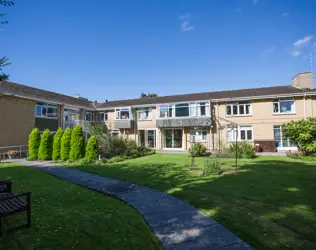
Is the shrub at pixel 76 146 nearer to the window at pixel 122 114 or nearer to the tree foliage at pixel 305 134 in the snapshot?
the window at pixel 122 114

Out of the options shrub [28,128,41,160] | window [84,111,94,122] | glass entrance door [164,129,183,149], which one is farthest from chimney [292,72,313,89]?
shrub [28,128,41,160]

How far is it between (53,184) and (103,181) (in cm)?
194

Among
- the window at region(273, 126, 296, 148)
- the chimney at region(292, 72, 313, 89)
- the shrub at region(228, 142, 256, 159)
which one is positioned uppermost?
the chimney at region(292, 72, 313, 89)

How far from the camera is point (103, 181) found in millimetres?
8156

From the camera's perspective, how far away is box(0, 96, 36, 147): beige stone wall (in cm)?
1695

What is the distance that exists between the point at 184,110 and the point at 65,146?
13188 millimetres

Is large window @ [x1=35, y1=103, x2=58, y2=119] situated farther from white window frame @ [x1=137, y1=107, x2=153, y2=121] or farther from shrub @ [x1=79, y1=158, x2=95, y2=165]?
shrub @ [x1=79, y1=158, x2=95, y2=165]

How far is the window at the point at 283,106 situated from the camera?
1914cm

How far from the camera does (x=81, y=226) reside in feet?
13.1

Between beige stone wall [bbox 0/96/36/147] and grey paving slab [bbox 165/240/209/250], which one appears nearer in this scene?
grey paving slab [bbox 165/240/209/250]

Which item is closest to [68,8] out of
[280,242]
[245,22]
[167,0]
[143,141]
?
[167,0]

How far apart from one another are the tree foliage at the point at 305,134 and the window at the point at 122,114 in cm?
1766

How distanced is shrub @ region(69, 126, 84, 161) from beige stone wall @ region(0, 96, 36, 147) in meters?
7.11

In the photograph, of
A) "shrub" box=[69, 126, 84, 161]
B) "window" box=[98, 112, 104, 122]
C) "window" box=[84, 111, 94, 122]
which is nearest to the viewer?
"shrub" box=[69, 126, 84, 161]
